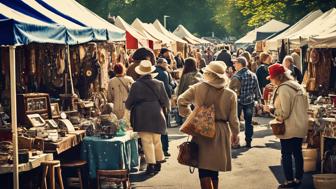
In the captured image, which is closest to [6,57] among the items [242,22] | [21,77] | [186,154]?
[21,77]

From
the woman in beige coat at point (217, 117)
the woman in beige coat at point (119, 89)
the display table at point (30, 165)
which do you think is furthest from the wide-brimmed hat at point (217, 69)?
the woman in beige coat at point (119, 89)

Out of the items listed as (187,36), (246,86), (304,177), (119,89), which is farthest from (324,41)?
(187,36)

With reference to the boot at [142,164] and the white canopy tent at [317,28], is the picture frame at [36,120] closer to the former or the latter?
the boot at [142,164]

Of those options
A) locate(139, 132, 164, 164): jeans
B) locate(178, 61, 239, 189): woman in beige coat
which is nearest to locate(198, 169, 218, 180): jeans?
locate(178, 61, 239, 189): woman in beige coat

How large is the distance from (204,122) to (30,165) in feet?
7.19

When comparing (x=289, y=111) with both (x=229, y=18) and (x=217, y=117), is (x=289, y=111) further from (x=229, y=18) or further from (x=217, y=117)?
(x=229, y=18)

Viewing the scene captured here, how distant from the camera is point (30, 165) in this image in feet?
25.1

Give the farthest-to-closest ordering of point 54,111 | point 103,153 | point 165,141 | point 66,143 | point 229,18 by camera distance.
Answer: point 229,18, point 165,141, point 54,111, point 103,153, point 66,143

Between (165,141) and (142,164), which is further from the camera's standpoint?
(165,141)

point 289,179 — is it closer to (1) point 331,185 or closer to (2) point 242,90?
(1) point 331,185

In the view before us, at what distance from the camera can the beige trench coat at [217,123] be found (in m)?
7.46

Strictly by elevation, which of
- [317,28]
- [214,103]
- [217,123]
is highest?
[317,28]

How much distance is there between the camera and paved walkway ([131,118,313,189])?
31.8ft

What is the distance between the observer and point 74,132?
9477mm
